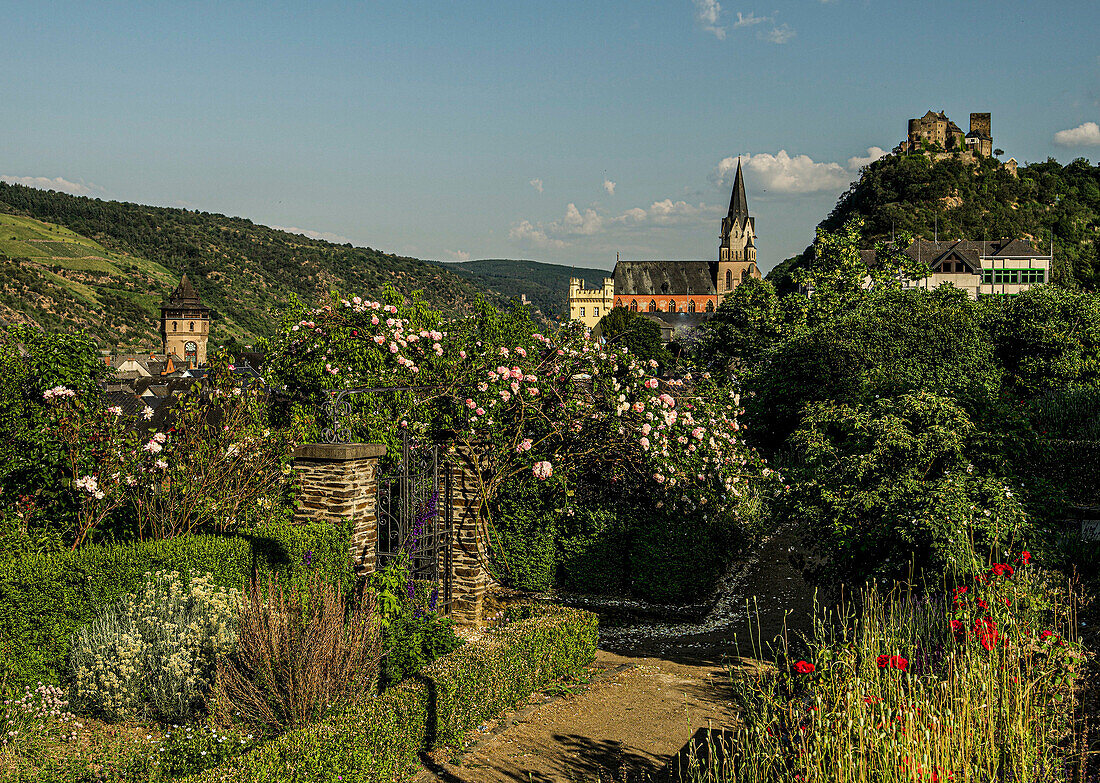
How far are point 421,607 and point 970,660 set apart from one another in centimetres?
468

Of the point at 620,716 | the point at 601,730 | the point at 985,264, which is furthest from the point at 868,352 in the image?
the point at 985,264

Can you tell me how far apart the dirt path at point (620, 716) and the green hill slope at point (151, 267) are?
250 ft

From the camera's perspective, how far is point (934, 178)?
8869 centimetres

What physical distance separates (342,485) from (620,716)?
3.27 m

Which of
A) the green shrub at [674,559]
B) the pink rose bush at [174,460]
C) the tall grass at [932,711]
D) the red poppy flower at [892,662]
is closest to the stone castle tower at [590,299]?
the green shrub at [674,559]

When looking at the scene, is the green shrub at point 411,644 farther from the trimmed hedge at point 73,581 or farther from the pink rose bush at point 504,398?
the pink rose bush at point 504,398

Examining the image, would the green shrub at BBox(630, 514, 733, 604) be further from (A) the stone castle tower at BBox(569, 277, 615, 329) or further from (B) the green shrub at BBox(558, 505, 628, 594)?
(A) the stone castle tower at BBox(569, 277, 615, 329)

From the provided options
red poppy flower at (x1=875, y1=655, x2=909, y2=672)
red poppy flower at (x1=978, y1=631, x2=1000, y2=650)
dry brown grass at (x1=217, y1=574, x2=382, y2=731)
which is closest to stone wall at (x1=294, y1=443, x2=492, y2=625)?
dry brown grass at (x1=217, y1=574, x2=382, y2=731)

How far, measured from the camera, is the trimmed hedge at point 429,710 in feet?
15.8

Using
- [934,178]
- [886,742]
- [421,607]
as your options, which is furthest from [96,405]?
[934,178]

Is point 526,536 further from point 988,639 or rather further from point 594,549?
point 988,639

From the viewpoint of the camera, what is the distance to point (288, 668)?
5.51 metres

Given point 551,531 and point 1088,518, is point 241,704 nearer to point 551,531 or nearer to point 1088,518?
point 551,531

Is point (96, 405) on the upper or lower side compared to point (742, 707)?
upper
